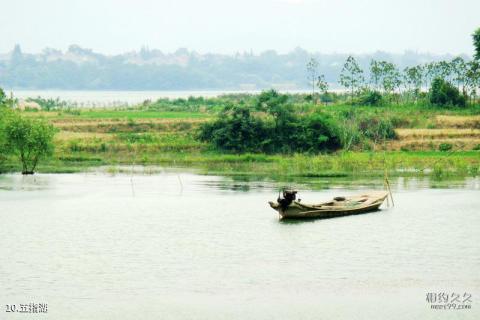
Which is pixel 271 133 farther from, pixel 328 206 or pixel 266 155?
pixel 328 206

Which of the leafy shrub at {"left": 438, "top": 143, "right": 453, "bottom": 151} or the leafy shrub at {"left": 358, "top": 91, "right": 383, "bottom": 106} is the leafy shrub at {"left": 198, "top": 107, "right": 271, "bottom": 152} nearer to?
the leafy shrub at {"left": 438, "top": 143, "right": 453, "bottom": 151}

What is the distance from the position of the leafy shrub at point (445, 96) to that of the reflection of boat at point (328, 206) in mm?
28578

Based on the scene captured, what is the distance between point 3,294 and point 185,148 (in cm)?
3084

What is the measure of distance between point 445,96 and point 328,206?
31.7m

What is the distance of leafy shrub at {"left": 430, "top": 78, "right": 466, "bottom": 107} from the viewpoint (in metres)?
61.3

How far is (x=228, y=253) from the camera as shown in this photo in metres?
26.0

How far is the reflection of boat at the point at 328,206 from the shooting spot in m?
30.6

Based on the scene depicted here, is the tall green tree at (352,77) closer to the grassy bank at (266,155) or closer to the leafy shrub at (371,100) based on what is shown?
the leafy shrub at (371,100)

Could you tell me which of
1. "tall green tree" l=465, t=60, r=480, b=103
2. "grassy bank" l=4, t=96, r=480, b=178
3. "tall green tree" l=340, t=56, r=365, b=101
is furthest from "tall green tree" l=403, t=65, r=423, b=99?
"grassy bank" l=4, t=96, r=480, b=178

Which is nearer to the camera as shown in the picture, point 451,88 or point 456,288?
point 456,288

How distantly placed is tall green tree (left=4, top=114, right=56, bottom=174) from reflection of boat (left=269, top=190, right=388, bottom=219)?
54.8 feet

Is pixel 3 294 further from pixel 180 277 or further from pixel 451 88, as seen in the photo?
pixel 451 88

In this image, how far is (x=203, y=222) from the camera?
31.2m

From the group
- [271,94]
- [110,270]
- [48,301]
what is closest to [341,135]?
[271,94]
